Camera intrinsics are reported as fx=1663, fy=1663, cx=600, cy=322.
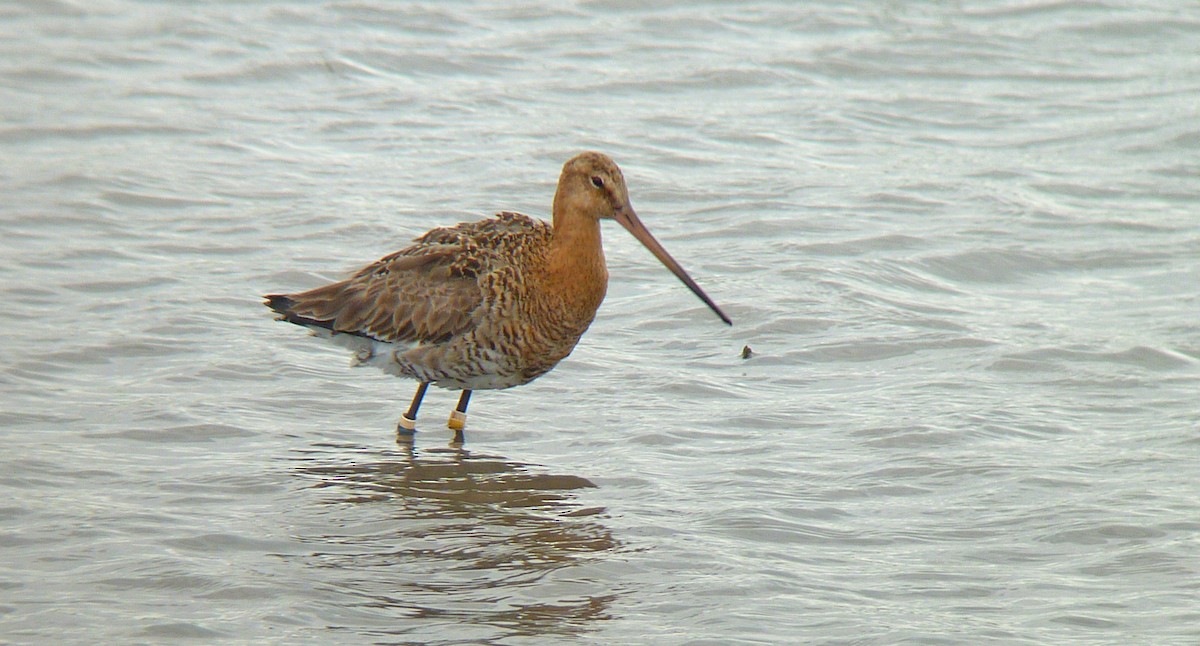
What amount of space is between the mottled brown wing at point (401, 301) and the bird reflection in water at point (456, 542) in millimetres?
535

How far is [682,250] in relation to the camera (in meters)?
10.0

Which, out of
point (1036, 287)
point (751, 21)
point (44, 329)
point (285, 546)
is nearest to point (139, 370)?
point (44, 329)

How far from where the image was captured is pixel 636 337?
345 inches

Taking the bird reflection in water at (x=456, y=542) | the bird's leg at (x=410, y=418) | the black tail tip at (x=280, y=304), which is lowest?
the bird reflection in water at (x=456, y=542)

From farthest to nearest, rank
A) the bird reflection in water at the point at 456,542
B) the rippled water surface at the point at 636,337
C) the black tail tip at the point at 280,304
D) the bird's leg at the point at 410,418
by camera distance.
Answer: the black tail tip at the point at 280,304 → the bird's leg at the point at 410,418 → the rippled water surface at the point at 636,337 → the bird reflection in water at the point at 456,542

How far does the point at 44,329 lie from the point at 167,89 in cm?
496

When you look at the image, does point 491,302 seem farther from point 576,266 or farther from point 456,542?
point 456,542

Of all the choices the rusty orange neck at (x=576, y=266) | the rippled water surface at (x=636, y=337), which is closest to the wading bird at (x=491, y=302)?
the rusty orange neck at (x=576, y=266)

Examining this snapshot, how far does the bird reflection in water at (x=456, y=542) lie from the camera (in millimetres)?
5551

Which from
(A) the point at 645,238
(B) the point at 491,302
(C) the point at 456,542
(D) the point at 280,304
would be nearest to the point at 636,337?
(A) the point at 645,238

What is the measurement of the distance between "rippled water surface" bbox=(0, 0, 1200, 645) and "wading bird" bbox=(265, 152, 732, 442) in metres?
0.36

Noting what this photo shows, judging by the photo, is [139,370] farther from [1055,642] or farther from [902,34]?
[902,34]

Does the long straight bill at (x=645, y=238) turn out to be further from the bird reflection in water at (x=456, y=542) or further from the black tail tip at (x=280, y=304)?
the black tail tip at (x=280, y=304)

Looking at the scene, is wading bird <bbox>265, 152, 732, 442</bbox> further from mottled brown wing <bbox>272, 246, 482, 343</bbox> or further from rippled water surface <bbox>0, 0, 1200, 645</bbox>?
rippled water surface <bbox>0, 0, 1200, 645</bbox>
